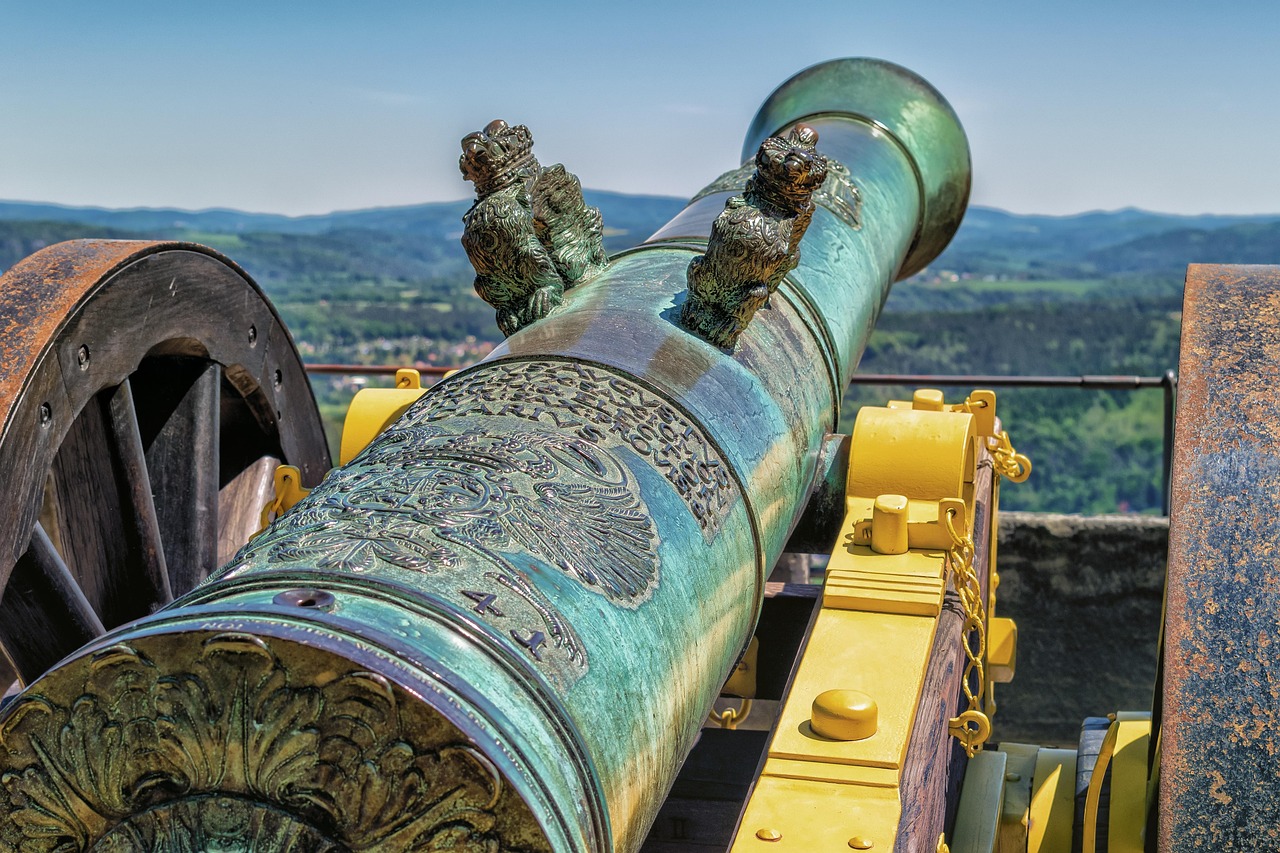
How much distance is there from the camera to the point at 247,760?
61.3 inches

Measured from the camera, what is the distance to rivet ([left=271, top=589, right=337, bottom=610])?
162cm

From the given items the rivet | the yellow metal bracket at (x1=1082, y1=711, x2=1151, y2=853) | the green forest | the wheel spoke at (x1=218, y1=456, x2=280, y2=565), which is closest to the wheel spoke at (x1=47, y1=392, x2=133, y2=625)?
the wheel spoke at (x1=218, y1=456, x2=280, y2=565)

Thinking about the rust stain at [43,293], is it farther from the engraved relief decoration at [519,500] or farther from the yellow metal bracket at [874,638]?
the yellow metal bracket at [874,638]

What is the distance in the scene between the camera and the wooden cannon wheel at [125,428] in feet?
9.21

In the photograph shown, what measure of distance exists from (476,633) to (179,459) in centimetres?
190

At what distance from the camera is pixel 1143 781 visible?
2707 mm

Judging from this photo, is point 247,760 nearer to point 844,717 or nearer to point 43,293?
point 844,717

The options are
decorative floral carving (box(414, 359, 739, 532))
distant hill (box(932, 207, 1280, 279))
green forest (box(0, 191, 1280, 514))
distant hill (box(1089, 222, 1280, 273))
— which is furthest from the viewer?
distant hill (box(932, 207, 1280, 279))

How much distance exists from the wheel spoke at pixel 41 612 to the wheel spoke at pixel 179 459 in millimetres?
401

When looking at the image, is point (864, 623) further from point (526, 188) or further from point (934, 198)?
point (934, 198)

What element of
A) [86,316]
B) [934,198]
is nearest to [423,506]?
[86,316]

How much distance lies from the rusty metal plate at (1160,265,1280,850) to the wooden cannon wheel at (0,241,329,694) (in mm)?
1877

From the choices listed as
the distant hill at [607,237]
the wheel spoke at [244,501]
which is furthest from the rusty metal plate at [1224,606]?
the distant hill at [607,237]

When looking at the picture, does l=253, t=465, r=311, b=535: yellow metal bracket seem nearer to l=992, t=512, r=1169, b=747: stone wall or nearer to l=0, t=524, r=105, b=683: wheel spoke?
l=0, t=524, r=105, b=683: wheel spoke
